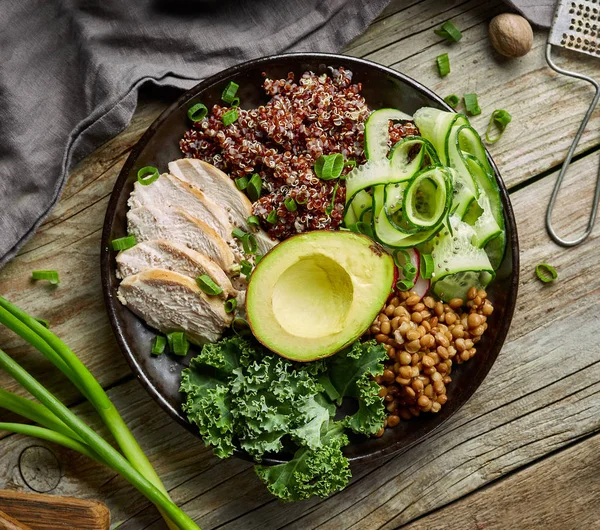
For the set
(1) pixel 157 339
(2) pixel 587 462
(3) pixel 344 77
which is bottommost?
(2) pixel 587 462

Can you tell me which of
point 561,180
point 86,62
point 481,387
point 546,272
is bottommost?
point 481,387

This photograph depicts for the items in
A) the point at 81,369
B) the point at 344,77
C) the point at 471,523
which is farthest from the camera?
the point at 471,523

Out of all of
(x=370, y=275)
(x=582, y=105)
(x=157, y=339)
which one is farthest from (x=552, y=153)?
(x=157, y=339)

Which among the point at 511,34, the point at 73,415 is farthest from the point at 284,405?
the point at 511,34

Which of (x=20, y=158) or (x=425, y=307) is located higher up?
(x=20, y=158)

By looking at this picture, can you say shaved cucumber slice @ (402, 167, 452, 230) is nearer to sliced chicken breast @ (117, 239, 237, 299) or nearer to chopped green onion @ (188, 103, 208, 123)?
sliced chicken breast @ (117, 239, 237, 299)

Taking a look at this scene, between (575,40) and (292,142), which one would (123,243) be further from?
(575,40)

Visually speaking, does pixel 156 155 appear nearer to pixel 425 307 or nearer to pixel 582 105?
pixel 425 307

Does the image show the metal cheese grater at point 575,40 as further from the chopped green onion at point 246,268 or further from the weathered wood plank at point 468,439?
the chopped green onion at point 246,268

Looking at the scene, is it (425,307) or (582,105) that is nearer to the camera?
(425,307)
